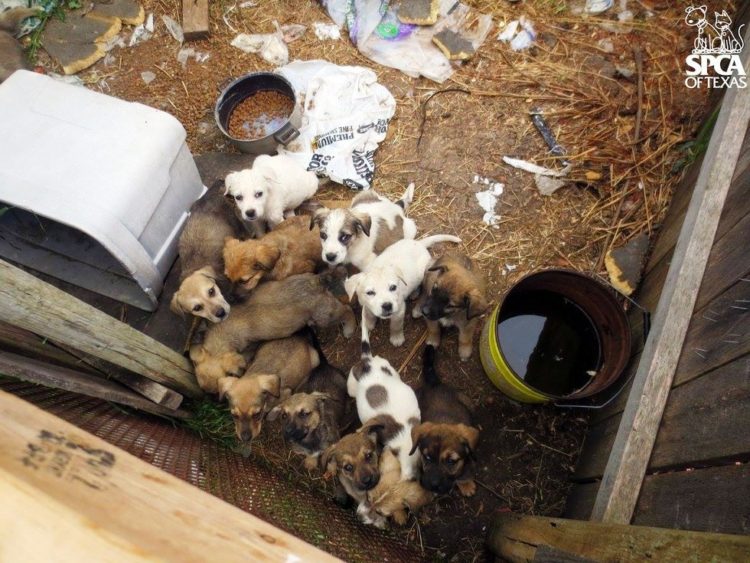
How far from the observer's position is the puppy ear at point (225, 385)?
3601 millimetres

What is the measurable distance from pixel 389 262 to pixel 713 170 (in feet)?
7.55

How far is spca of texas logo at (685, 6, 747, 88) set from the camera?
4676 millimetres

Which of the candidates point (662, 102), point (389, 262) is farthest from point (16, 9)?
point (662, 102)

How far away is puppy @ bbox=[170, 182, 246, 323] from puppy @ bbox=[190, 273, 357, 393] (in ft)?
0.52

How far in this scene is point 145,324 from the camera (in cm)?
442

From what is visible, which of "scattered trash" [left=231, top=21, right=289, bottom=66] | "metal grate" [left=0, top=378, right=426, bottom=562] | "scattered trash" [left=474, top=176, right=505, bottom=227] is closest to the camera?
"metal grate" [left=0, top=378, right=426, bottom=562]

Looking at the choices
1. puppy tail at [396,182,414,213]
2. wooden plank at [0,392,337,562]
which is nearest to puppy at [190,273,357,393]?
puppy tail at [396,182,414,213]

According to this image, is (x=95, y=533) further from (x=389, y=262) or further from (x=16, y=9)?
(x=16, y=9)

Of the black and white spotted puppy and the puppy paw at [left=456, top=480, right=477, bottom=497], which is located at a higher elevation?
the black and white spotted puppy

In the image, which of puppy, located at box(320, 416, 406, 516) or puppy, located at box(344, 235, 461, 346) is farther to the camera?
puppy, located at box(344, 235, 461, 346)

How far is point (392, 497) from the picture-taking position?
3299 millimetres

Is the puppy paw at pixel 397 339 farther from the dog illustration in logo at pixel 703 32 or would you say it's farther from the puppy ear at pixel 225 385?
the dog illustration in logo at pixel 703 32

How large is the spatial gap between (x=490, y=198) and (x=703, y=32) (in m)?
2.99

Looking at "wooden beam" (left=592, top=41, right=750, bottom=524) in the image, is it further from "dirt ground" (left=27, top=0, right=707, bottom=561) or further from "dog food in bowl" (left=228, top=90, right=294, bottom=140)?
"dog food in bowl" (left=228, top=90, right=294, bottom=140)
